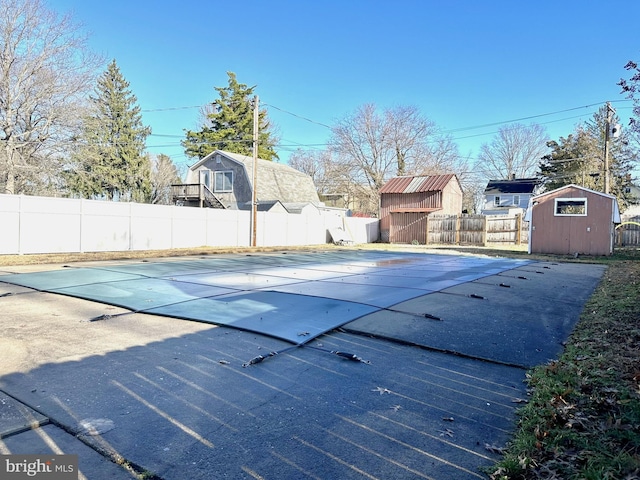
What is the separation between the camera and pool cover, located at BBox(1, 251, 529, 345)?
482 centimetres

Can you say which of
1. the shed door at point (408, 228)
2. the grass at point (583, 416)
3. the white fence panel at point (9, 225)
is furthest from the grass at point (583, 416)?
the shed door at point (408, 228)

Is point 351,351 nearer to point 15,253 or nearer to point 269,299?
point 269,299

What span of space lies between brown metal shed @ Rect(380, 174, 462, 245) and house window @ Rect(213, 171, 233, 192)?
10.8 m

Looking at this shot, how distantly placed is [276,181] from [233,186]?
10.7 feet

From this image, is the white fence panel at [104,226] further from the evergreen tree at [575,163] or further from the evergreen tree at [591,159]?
the evergreen tree at [591,159]

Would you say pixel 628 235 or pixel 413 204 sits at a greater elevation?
pixel 413 204

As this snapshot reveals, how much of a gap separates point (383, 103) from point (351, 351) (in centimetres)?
3365

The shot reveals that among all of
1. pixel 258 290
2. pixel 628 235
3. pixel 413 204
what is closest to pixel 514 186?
pixel 413 204

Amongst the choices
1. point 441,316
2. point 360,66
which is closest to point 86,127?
point 360,66

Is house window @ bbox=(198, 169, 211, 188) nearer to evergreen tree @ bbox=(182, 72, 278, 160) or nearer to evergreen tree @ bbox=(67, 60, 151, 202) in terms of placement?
evergreen tree @ bbox=(182, 72, 278, 160)

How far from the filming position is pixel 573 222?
1672cm

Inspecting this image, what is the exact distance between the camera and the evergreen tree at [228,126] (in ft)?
120

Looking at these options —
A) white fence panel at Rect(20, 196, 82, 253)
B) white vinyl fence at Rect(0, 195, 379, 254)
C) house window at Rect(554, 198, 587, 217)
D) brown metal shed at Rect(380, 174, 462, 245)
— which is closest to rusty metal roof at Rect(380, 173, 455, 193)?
brown metal shed at Rect(380, 174, 462, 245)

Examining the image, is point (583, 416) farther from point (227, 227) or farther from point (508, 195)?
point (508, 195)
